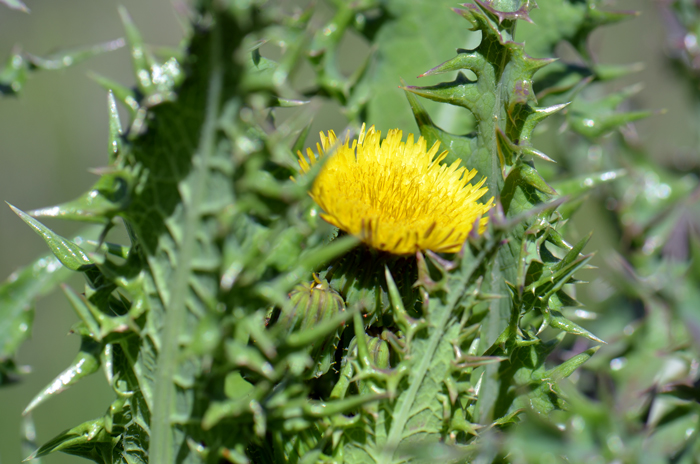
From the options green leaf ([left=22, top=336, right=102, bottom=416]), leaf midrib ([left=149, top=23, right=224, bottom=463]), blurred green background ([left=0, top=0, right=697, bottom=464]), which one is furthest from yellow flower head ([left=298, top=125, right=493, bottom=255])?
blurred green background ([left=0, top=0, right=697, bottom=464])

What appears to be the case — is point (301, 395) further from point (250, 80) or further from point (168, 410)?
point (250, 80)

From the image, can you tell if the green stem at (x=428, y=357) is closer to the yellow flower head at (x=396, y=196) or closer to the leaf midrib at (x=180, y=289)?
the yellow flower head at (x=396, y=196)

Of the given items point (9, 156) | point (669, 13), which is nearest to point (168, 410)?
point (669, 13)

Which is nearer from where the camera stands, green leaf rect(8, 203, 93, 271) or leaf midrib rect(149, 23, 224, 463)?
leaf midrib rect(149, 23, 224, 463)

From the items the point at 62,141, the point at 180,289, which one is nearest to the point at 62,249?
the point at 180,289

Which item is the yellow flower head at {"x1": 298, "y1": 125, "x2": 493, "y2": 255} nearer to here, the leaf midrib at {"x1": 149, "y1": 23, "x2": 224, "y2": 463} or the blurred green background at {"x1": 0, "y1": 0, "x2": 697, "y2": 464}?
the leaf midrib at {"x1": 149, "y1": 23, "x2": 224, "y2": 463}

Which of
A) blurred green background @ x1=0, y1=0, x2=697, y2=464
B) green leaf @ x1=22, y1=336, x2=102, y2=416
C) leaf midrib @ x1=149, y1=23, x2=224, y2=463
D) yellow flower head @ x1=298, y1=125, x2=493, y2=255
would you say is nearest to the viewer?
leaf midrib @ x1=149, y1=23, x2=224, y2=463
